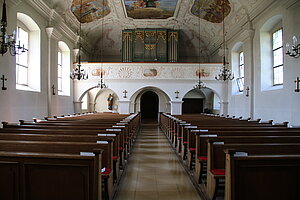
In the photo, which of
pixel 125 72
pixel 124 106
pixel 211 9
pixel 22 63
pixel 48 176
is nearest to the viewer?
pixel 48 176

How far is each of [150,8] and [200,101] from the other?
982 cm

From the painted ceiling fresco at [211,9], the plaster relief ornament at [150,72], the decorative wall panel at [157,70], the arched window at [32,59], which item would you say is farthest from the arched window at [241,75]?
the arched window at [32,59]

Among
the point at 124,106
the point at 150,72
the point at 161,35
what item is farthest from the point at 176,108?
the point at 161,35

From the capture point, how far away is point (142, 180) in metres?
4.92

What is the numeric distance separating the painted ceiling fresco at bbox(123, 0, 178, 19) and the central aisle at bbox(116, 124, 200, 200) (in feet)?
34.9

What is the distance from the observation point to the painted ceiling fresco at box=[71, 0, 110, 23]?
13.5 meters

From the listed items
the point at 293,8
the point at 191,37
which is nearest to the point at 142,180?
the point at 293,8

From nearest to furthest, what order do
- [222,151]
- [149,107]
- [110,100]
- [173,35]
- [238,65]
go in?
[222,151] → [238,65] → [173,35] → [110,100] → [149,107]

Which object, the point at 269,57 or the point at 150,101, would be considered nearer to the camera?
the point at 269,57

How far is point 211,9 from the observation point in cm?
1427

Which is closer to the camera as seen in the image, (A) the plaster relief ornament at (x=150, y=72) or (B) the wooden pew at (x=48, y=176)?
(B) the wooden pew at (x=48, y=176)

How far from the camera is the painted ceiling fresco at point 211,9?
1328cm

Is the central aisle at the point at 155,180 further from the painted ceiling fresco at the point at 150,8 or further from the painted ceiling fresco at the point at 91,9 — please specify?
the painted ceiling fresco at the point at 150,8

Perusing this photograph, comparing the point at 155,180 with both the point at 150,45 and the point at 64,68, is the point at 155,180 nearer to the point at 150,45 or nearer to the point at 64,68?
the point at 64,68
